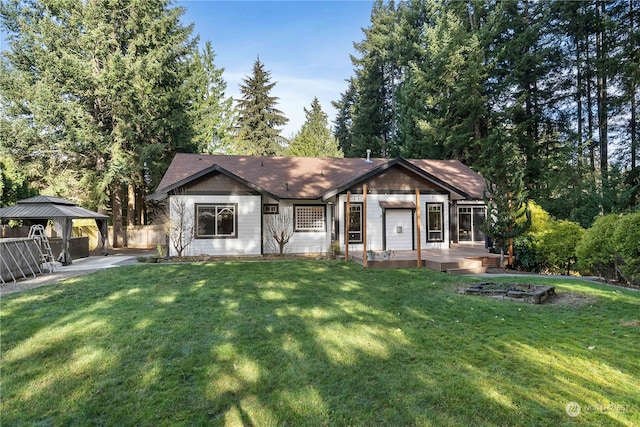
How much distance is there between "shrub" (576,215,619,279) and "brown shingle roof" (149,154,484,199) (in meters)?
6.28

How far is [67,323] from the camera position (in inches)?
208

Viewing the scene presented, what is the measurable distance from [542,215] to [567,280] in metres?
3.98

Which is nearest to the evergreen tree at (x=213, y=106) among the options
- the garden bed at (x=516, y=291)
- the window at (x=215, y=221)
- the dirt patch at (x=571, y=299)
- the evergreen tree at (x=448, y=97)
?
the window at (x=215, y=221)

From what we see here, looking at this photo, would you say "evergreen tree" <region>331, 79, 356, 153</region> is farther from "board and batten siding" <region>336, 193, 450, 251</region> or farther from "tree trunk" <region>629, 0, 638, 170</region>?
"tree trunk" <region>629, 0, 638, 170</region>

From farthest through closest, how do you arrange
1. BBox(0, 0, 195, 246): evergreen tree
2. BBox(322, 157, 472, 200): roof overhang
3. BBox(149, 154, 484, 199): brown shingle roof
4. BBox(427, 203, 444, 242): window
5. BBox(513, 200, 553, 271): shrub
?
BBox(0, 0, 195, 246): evergreen tree < BBox(149, 154, 484, 199): brown shingle roof < BBox(427, 203, 444, 242): window < BBox(322, 157, 472, 200): roof overhang < BBox(513, 200, 553, 271): shrub

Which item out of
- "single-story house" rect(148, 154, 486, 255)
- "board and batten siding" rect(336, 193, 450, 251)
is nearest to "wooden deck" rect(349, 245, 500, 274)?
"single-story house" rect(148, 154, 486, 255)

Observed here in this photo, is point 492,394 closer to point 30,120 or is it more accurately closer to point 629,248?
point 629,248

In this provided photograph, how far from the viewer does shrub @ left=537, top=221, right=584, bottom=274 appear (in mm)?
10328

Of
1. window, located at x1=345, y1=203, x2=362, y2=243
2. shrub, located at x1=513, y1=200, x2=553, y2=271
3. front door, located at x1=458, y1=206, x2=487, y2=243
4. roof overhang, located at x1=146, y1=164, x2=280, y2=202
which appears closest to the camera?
shrub, located at x1=513, y1=200, x2=553, y2=271

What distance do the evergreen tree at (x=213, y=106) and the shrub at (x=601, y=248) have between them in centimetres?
2426

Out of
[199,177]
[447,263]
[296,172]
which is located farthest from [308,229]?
[447,263]

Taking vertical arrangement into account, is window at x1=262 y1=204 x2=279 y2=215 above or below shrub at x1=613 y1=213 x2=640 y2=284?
above

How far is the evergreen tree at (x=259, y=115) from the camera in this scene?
36125 millimetres

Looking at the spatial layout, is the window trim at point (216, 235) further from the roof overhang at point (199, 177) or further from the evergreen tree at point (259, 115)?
the evergreen tree at point (259, 115)
